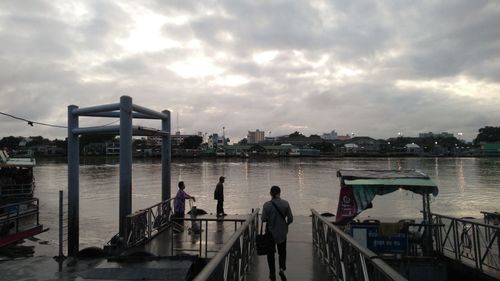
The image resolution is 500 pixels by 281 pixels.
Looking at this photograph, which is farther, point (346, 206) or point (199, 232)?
point (199, 232)

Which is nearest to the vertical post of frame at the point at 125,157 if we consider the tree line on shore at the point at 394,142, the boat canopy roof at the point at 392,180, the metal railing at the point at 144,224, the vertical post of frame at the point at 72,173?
the metal railing at the point at 144,224

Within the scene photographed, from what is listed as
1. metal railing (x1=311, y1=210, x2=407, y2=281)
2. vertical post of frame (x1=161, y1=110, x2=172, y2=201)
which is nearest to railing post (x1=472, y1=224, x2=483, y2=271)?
metal railing (x1=311, y1=210, x2=407, y2=281)

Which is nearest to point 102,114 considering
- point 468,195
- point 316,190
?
point 316,190

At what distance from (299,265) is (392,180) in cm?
342

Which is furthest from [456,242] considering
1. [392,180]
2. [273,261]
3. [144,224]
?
[144,224]

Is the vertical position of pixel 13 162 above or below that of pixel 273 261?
above

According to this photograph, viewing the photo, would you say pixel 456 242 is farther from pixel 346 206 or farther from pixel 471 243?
pixel 346 206

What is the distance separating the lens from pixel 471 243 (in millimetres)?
9492

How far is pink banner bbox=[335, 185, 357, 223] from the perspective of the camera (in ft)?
33.0

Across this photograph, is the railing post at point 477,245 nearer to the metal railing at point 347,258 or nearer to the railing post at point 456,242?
the railing post at point 456,242

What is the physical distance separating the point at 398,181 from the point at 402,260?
1969mm

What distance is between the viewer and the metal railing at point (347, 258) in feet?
13.8

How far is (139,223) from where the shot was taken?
10.9 metres

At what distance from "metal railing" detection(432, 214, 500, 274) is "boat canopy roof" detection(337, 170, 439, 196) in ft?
3.50
